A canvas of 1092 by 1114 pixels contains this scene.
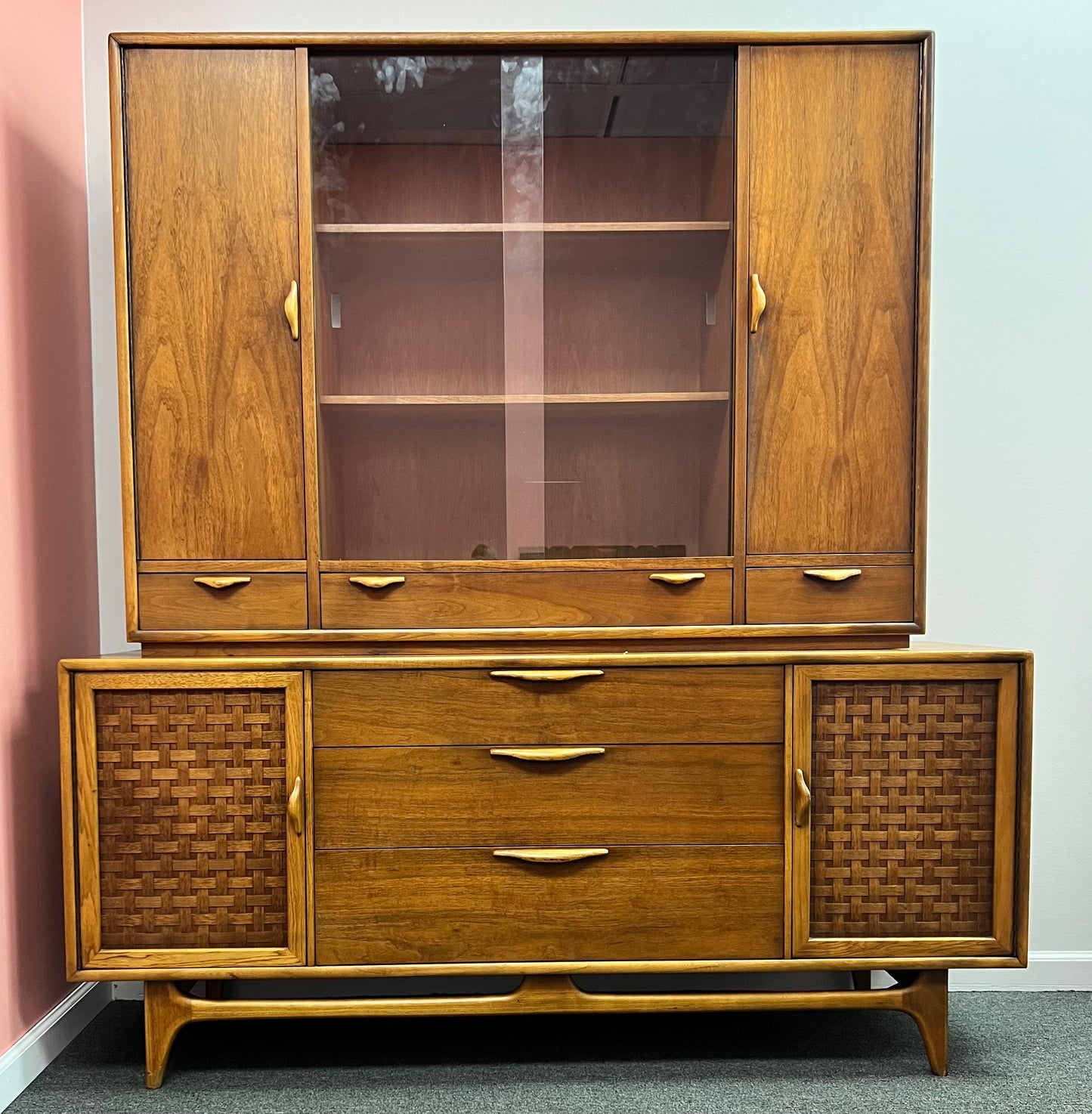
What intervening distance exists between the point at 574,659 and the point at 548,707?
0.10 meters

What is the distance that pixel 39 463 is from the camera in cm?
184

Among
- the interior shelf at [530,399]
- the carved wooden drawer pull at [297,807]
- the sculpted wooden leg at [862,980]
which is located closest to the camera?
the carved wooden drawer pull at [297,807]

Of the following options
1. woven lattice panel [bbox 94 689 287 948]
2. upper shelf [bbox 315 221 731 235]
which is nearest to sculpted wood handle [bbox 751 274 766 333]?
upper shelf [bbox 315 221 731 235]

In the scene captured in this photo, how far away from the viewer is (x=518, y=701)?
164cm

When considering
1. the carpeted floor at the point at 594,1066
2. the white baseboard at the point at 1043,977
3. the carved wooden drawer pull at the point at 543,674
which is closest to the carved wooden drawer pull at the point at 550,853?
the carved wooden drawer pull at the point at 543,674

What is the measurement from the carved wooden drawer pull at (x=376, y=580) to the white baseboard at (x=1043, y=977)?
5.06 feet

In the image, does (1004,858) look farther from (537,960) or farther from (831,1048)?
(537,960)

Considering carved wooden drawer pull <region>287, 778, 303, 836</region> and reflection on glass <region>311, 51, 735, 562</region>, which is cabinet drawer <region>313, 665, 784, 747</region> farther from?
reflection on glass <region>311, 51, 735, 562</region>

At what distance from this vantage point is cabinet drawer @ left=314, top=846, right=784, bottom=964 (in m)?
1.64

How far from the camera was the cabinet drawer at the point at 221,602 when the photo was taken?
5.46ft

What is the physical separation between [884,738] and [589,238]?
1040 millimetres

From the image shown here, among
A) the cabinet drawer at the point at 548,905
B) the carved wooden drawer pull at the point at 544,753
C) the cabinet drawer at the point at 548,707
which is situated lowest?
the cabinet drawer at the point at 548,905

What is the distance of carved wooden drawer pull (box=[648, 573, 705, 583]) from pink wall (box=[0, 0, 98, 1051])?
1182 millimetres

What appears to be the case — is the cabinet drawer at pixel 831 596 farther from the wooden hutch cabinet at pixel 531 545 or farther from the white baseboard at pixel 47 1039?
the white baseboard at pixel 47 1039
